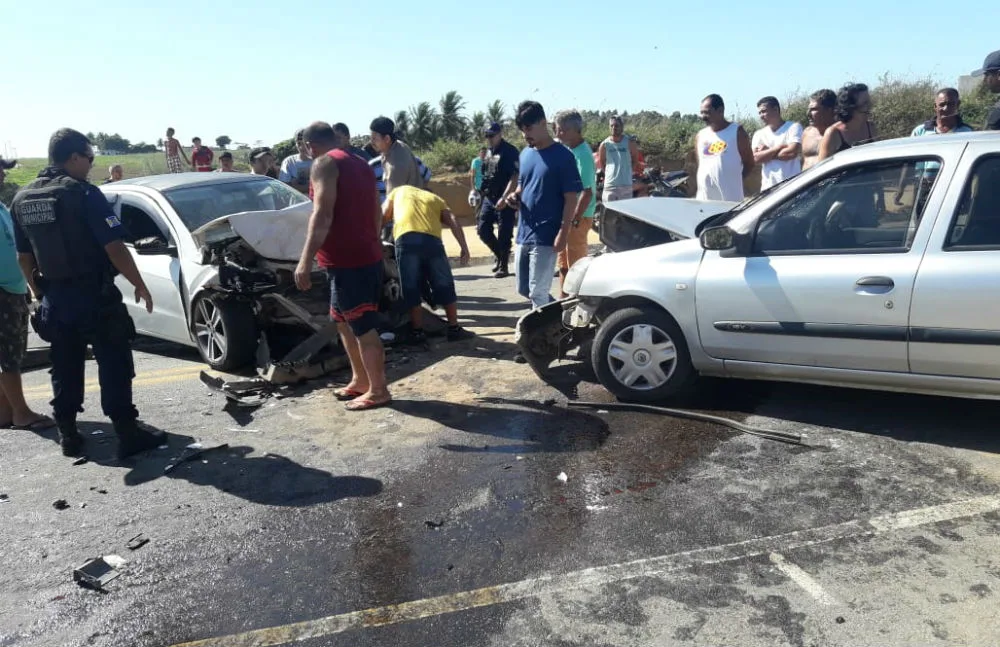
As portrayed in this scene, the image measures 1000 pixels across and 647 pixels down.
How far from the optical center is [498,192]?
30.6ft

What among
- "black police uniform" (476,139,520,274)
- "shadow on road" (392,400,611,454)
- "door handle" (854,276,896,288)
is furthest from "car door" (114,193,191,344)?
"door handle" (854,276,896,288)

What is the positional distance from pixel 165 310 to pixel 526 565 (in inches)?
186

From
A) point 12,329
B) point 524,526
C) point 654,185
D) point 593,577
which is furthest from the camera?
point 654,185

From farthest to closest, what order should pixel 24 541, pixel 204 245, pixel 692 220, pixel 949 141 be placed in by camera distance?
pixel 204 245, pixel 692 220, pixel 949 141, pixel 24 541

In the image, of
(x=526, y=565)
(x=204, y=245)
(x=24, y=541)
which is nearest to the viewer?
(x=526, y=565)

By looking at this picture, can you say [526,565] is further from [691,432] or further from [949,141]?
[949,141]

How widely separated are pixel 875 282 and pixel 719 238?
88 cm

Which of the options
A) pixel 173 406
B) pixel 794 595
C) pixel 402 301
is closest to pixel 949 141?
pixel 794 595

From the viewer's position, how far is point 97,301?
4.59 metres

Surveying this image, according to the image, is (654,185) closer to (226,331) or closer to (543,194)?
(543,194)

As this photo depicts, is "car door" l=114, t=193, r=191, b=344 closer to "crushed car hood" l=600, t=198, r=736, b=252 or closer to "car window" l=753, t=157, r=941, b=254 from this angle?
"crushed car hood" l=600, t=198, r=736, b=252

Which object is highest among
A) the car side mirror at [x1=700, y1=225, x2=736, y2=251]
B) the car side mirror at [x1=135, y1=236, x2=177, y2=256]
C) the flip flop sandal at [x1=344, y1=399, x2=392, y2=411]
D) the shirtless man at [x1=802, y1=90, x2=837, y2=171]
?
the shirtless man at [x1=802, y1=90, x2=837, y2=171]

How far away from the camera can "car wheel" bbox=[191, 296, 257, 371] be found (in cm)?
608

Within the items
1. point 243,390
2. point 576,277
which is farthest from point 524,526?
point 243,390
